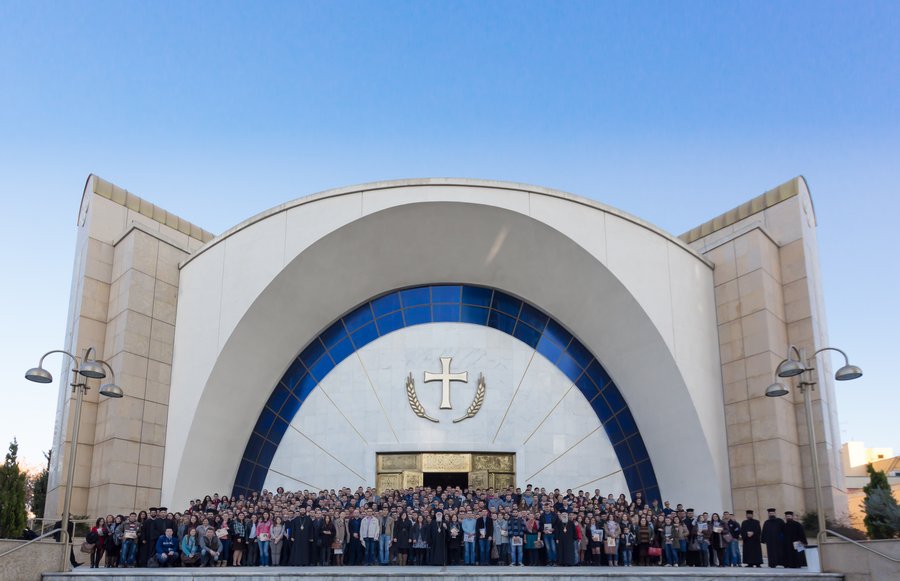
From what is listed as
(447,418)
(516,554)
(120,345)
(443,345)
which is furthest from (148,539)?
(443,345)

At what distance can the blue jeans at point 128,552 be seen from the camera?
15.1 meters

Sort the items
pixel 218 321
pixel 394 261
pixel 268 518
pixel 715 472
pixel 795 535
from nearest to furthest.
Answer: pixel 795 535 < pixel 268 518 < pixel 715 472 < pixel 218 321 < pixel 394 261

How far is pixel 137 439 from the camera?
19234 mm

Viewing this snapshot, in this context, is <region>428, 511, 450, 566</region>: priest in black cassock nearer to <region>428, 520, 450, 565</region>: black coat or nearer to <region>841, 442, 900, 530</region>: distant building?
<region>428, 520, 450, 565</region>: black coat

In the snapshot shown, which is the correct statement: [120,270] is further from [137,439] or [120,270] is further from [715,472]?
[715,472]

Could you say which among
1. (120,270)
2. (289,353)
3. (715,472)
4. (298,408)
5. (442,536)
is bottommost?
(442,536)

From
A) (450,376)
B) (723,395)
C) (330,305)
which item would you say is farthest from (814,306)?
(330,305)

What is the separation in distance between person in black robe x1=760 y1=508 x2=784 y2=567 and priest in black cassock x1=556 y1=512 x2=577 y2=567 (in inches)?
140

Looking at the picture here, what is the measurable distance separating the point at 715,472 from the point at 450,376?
23.8 feet

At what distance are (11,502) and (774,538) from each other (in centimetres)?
1820

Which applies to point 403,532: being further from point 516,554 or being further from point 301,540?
point 516,554

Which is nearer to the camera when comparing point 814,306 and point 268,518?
point 268,518

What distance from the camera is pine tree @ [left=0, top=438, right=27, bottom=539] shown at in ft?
64.8

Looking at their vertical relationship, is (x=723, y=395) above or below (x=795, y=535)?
above
